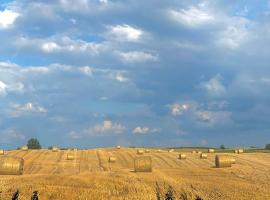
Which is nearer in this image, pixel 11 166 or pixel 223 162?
pixel 11 166

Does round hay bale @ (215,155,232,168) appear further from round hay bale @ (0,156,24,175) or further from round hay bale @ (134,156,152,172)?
round hay bale @ (0,156,24,175)

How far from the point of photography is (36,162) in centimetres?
4650

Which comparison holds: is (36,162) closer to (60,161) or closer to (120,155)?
(60,161)

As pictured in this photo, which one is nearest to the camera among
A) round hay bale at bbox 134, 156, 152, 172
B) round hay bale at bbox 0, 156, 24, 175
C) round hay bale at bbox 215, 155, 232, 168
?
round hay bale at bbox 0, 156, 24, 175

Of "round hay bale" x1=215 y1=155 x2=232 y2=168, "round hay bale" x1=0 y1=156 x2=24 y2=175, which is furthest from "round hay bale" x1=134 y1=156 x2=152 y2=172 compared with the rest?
"round hay bale" x1=0 y1=156 x2=24 y2=175

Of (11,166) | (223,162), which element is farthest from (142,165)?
(11,166)

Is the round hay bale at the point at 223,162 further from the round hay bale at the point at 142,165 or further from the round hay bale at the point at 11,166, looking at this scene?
the round hay bale at the point at 11,166

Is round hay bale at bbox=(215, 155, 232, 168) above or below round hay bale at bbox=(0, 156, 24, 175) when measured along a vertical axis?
above

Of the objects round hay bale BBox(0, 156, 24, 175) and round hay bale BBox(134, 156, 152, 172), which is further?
round hay bale BBox(134, 156, 152, 172)

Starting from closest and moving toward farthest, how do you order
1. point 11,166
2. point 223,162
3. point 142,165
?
point 11,166, point 142,165, point 223,162

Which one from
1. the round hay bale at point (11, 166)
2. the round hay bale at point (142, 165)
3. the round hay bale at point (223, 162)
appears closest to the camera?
the round hay bale at point (11, 166)

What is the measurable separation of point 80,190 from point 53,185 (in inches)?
67.9

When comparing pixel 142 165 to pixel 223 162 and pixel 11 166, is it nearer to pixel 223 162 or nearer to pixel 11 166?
pixel 223 162

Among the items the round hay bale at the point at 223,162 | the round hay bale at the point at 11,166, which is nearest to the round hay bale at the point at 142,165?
the round hay bale at the point at 223,162
